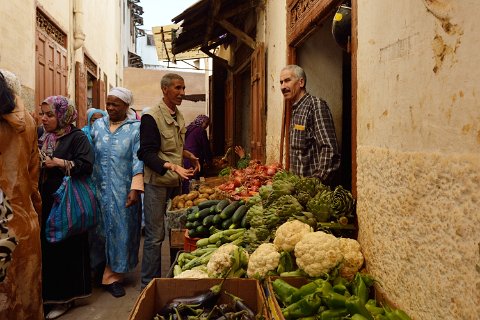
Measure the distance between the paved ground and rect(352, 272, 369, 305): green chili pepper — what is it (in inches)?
100.0

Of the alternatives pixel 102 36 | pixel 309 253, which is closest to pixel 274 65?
pixel 309 253

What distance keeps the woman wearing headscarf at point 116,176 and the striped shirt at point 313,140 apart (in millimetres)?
1816

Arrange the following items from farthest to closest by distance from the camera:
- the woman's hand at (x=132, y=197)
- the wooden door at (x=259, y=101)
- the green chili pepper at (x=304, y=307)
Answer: the wooden door at (x=259, y=101)
the woman's hand at (x=132, y=197)
the green chili pepper at (x=304, y=307)

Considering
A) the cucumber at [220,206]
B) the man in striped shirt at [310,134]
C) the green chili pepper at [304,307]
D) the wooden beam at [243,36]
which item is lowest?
the green chili pepper at [304,307]

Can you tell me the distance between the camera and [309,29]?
402 centimetres

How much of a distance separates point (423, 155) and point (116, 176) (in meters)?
3.54

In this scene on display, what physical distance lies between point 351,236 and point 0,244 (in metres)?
2.07

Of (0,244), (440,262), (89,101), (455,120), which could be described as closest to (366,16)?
(455,120)

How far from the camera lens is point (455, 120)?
1.59m

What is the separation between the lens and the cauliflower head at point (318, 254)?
91.0 inches

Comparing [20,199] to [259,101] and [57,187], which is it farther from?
[259,101]

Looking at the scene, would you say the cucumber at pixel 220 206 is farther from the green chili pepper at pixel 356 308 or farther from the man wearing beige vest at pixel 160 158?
the green chili pepper at pixel 356 308

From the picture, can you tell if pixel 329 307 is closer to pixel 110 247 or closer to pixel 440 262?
pixel 440 262

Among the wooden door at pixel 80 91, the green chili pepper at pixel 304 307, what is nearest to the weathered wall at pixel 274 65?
the green chili pepper at pixel 304 307
